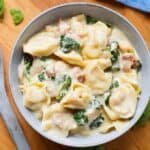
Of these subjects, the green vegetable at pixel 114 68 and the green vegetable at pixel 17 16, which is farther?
the green vegetable at pixel 17 16

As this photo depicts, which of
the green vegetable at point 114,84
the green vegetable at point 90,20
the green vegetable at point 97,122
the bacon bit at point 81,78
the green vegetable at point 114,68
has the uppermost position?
the green vegetable at point 90,20

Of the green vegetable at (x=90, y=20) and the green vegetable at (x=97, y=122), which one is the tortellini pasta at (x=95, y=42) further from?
the green vegetable at (x=97, y=122)

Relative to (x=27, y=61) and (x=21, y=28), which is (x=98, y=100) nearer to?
(x=27, y=61)

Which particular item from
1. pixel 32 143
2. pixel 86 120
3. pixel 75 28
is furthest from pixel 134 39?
pixel 32 143

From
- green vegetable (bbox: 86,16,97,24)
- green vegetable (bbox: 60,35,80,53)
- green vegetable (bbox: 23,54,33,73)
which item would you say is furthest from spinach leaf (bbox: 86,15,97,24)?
green vegetable (bbox: 23,54,33,73)

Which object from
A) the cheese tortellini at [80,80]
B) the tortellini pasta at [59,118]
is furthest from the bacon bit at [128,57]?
the tortellini pasta at [59,118]

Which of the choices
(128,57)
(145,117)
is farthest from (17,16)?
(145,117)

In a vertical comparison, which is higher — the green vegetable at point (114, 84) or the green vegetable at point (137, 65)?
the green vegetable at point (137, 65)
